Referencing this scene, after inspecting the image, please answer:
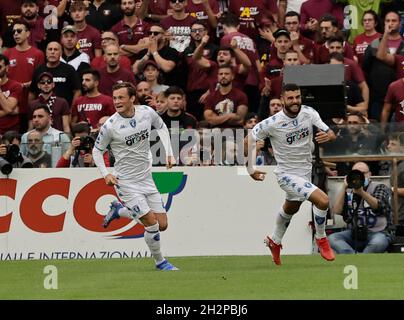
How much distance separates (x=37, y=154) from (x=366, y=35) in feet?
21.6

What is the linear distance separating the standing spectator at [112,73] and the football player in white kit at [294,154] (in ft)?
18.2

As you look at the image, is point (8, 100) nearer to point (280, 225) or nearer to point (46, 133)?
point (46, 133)

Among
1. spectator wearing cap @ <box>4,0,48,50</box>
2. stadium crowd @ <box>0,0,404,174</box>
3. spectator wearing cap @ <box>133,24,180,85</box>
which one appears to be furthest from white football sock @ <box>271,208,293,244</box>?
spectator wearing cap @ <box>4,0,48,50</box>

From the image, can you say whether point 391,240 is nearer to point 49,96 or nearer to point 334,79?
point 334,79

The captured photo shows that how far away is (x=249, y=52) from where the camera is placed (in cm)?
2330

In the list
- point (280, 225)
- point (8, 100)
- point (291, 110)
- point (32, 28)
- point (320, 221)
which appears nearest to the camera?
point (291, 110)

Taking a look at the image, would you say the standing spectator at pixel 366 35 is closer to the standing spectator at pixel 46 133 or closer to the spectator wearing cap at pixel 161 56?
the spectator wearing cap at pixel 161 56

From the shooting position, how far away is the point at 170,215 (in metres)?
20.4

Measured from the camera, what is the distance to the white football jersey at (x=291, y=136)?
1764 centimetres

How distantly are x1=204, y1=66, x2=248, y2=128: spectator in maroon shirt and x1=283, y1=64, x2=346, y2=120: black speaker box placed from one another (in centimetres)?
262

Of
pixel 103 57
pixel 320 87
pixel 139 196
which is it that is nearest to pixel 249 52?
pixel 103 57

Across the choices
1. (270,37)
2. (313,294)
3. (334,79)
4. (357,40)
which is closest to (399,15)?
(357,40)

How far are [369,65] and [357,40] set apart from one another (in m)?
0.73

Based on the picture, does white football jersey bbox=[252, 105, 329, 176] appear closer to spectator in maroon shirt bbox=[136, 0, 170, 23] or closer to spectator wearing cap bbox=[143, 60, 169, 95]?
spectator wearing cap bbox=[143, 60, 169, 95]
